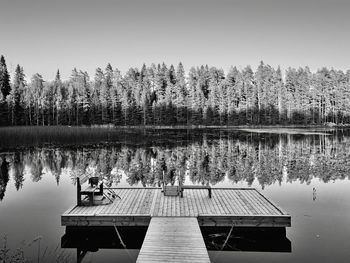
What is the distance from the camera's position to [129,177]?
70.3 feet

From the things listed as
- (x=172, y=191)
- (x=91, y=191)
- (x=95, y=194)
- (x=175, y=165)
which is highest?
(x=91, y=191)

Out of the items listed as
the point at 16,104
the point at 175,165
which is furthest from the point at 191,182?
the point at 16,104

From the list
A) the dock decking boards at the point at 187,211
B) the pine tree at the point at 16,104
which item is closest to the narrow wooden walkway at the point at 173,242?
the dock decking boards at the point at 187,211

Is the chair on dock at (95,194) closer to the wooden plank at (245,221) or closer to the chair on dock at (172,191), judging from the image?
the chair on dock at (172,191)

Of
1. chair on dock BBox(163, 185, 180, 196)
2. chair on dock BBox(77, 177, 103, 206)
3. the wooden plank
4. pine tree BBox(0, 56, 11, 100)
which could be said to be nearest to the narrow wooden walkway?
the wooden plank

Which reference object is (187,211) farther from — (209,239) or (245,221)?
(245,221)

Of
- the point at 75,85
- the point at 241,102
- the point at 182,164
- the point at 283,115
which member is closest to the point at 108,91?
the point at 75,85

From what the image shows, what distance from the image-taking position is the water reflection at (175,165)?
69.1 feet

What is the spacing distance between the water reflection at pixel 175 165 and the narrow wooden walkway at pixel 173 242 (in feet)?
30.0

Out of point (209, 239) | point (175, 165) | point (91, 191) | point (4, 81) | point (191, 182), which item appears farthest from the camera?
point (4, 81)

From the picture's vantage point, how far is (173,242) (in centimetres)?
874

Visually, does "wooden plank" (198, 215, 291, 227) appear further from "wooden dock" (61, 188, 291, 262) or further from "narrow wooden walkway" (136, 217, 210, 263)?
"narrow wooden walkway" (136, 217, 210, 263)

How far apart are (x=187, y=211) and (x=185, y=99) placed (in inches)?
3165

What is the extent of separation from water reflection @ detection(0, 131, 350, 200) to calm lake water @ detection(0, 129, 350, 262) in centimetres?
6
